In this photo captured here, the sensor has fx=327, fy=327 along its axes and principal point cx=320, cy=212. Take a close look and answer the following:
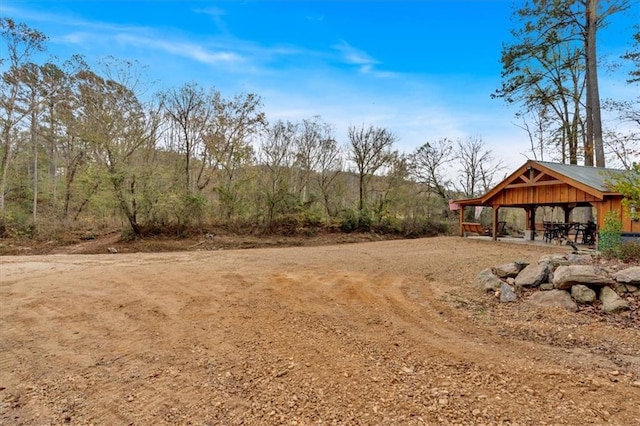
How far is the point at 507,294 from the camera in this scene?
4672 mm

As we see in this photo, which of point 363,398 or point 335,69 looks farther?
point 335,69

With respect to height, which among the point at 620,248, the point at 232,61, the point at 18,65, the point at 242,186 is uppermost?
the point at 18,65

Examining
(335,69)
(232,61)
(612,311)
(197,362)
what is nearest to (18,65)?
(232,61)

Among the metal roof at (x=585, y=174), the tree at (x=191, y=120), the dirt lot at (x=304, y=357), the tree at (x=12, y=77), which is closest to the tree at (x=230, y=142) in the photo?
the tree at (x=191, y=120)

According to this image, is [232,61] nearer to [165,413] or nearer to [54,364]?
[54,364]

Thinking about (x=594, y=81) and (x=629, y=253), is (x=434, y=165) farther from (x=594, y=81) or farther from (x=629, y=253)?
(x=629, y=253)

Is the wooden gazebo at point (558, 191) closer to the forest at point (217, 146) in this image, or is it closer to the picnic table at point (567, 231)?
the picnic table at point (567, 231)

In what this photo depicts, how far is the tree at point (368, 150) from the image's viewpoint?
1745 centimetres

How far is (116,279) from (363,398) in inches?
213

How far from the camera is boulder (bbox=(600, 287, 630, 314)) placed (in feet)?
12.8

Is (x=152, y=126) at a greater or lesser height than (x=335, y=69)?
lesser

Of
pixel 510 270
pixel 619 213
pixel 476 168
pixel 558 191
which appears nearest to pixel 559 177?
pixel 558 191

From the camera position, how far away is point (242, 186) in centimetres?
1427

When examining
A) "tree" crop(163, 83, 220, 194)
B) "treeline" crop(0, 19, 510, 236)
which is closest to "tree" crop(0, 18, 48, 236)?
"treeline" crop(0, 19, 510, 236)
